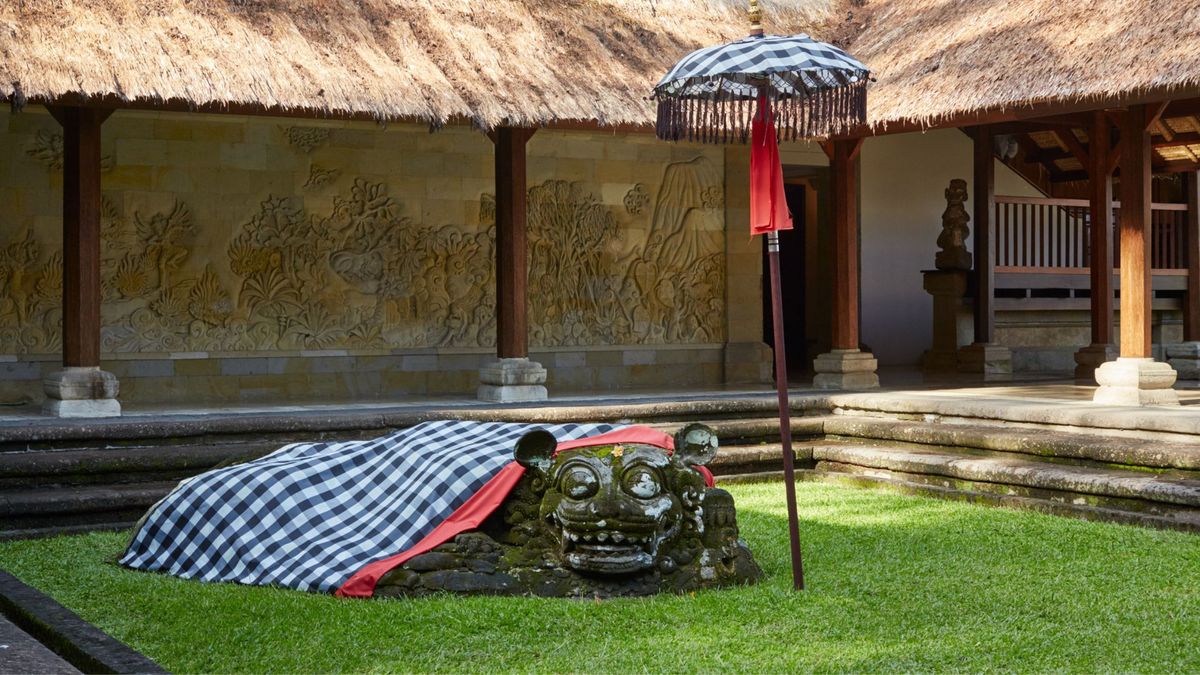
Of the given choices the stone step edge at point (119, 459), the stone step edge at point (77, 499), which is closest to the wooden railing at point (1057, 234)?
the stone step edge at point (119, 459)

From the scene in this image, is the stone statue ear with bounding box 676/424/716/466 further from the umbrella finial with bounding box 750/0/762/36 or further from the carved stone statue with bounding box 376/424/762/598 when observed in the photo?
the umbrella finial with bounding box 750/0/762/36

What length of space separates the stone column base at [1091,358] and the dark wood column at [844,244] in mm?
2675

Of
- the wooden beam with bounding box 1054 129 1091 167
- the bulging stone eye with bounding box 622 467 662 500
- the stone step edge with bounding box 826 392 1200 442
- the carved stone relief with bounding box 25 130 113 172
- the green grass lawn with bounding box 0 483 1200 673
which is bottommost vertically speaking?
the green grass lawn with bounding box 0 483 1200 673

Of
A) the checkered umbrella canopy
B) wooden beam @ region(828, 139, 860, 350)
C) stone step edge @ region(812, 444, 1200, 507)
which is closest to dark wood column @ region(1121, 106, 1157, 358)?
stone step edge @ region(812, 444, 1200, 507)

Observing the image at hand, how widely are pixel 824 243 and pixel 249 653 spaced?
1192 cm

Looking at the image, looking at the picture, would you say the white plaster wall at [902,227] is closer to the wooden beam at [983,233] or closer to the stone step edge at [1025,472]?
the wooden beam at [983,233]

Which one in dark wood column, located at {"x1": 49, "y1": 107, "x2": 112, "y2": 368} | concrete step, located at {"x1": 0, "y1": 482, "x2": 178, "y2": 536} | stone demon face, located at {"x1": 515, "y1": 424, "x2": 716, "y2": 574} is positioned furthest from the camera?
dark wood column, located at {"x1": 49, "y1": 107, "x2": 112, "y2": 368}

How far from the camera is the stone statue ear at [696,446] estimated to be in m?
6.12

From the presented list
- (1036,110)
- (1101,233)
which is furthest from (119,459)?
(1101,233)

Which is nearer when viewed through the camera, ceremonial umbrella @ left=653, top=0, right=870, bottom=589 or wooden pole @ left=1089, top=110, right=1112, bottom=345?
ceremonial umbrella @ left=653, top=0, right=870, bottom=589

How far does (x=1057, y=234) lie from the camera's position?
15.8 metres

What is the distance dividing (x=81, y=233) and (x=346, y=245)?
2894 millimetres

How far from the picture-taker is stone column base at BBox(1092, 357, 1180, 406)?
9898 mm

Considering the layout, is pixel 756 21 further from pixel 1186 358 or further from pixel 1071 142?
pixel 1186 358
